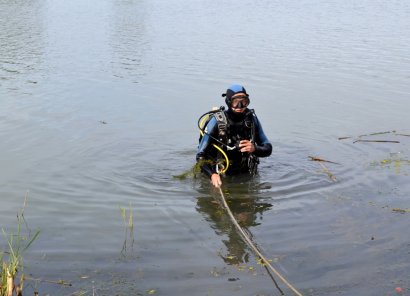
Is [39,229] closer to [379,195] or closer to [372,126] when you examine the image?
[379,195]

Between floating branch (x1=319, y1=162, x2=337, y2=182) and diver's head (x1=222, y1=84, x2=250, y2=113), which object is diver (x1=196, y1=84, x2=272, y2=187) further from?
floating branch (x1=319, y1=162, x2=337, y2=182)

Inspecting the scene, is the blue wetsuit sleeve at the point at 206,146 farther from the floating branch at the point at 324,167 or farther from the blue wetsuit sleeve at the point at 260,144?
the floating branch at the point at 324,167

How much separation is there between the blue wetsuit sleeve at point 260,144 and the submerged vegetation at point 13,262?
2.84 metres

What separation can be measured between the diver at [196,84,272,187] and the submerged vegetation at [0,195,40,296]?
7.27 ft

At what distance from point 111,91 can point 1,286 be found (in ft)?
31.2

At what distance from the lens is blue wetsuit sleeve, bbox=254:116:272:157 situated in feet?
23.5

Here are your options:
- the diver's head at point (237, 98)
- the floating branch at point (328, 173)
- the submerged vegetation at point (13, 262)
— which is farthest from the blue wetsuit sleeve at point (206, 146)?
the submerged vegetation at point (13, 262)

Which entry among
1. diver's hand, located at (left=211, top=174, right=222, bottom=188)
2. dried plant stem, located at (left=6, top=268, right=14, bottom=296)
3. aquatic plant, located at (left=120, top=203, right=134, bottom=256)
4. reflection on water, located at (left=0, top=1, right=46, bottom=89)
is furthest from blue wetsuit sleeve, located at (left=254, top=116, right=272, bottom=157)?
reflection on water, located at (left=0, top=1, right=46, bottom=89)

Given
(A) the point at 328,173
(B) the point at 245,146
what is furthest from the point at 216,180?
(A) the point at 328,173

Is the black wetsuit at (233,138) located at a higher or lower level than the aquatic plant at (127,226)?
higher

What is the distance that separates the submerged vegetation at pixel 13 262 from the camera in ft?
13.1

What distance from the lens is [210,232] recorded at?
6074 millimetres

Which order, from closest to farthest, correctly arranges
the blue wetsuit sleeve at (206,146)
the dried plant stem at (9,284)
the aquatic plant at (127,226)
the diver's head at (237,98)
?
the dried plant stem at (9,284) → the aquatic plant at (127,226) → the diver's head at (237,98) → the blue wetsuit sleeve at (206,146)

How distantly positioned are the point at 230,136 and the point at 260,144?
1.45 feet
